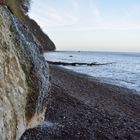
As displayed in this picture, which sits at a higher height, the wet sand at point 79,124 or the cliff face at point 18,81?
the cliff face at point 18,81

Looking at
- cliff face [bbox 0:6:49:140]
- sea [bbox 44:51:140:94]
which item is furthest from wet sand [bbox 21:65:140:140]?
sea [bbox 44:51:140:94]

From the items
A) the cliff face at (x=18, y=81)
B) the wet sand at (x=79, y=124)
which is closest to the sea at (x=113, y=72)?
the wet sand at (x=79, y=124)

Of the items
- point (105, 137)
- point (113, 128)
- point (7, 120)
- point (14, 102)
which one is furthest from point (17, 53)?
point (113, 128)

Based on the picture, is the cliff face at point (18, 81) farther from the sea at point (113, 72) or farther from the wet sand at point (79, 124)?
the sea at point (113, 72)

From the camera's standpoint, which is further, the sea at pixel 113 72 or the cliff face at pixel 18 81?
the sea at pixel 113 72

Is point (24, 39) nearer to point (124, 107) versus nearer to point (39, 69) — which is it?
point (39, 69)

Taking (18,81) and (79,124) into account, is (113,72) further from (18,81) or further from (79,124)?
(18,81)

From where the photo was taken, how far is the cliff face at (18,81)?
602cm

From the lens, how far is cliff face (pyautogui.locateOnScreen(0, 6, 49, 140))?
6.02m

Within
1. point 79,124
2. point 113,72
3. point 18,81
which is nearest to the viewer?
point 18,81

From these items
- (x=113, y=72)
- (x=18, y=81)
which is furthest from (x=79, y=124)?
(x=113, y=72)

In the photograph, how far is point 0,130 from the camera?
5.55 metres

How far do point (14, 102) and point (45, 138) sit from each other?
138 inches

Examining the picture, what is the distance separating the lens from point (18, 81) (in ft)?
22.3
